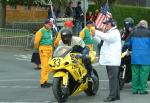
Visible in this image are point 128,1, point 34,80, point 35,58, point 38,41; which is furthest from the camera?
point 128,1

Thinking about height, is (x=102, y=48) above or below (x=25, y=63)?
above

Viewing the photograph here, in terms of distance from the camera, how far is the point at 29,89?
50.7ft

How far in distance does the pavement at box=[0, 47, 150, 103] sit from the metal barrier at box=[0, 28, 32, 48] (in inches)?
166

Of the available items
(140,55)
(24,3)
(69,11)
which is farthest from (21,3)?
(140,55)

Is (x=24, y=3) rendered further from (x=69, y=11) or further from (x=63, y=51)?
(x=63, y=51)

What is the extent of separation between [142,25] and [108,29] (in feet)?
4.20

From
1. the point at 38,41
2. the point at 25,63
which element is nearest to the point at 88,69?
the point at 38,41

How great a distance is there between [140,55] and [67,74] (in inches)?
85.5

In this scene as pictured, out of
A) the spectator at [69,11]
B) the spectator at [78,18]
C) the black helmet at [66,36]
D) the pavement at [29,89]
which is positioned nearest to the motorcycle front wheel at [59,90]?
the pavement at [29,89]

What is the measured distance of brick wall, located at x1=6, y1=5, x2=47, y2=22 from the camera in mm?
41213

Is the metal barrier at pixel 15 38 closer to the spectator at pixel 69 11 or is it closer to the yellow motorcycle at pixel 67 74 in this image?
the spectator at pixel 69 11

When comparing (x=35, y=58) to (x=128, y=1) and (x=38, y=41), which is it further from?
(x=128, y=1)

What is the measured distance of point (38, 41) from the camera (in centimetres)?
1571

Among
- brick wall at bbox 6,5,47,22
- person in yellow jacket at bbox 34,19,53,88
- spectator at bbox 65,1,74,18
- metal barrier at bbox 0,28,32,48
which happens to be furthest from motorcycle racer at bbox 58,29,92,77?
brick wall at bbox 6,5,47,22
